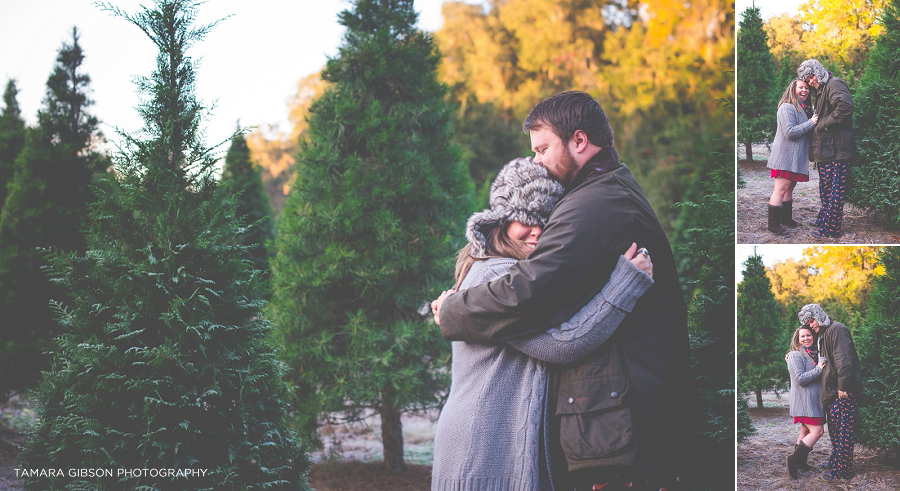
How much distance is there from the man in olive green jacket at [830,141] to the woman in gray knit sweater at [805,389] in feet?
1.64

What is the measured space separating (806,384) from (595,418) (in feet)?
4.38

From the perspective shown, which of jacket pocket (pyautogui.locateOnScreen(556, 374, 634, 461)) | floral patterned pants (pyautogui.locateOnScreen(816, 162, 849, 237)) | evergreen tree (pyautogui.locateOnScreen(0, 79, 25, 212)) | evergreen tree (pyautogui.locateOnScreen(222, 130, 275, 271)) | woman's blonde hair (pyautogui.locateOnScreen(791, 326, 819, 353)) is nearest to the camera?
jacket pocket (pyautogui.locateOnScreen(556, 374, 634, 461))

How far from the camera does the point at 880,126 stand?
289 centimetres

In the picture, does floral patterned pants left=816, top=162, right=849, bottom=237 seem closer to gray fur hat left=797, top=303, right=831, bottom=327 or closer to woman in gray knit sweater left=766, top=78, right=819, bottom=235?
woman in gray knit sweater left=766, top=78, right=819, bottom=235

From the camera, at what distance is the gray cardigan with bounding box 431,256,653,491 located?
2398 mm

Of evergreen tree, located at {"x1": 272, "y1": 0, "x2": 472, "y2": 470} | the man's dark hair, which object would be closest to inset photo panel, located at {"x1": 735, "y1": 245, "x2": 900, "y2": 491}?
the man's dark hair

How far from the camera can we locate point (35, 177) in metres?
6.02

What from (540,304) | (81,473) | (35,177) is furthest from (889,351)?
(35,177)

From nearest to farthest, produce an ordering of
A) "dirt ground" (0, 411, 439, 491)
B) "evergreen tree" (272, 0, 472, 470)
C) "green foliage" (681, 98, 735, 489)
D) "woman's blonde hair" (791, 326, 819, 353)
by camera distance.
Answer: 1. "woman's blonde hair" (791, 326, 819, 353)
2. "green foliage" (681, 98, 735, 489)
3. "evergreen tree" (272, 0, 472, 470)
4. "dirt ground" (0, 411, 439, 491)

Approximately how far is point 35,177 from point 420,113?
11.8ft

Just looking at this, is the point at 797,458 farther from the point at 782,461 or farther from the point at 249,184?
the point at 249,184

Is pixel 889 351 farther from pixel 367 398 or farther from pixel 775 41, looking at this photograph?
pixel 367 398

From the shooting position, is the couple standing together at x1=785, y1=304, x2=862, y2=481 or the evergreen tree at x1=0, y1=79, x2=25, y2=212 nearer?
the couple standing together at x1=785, y1=304, x2=862, y2=481

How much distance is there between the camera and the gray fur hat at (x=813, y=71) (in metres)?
2.98
